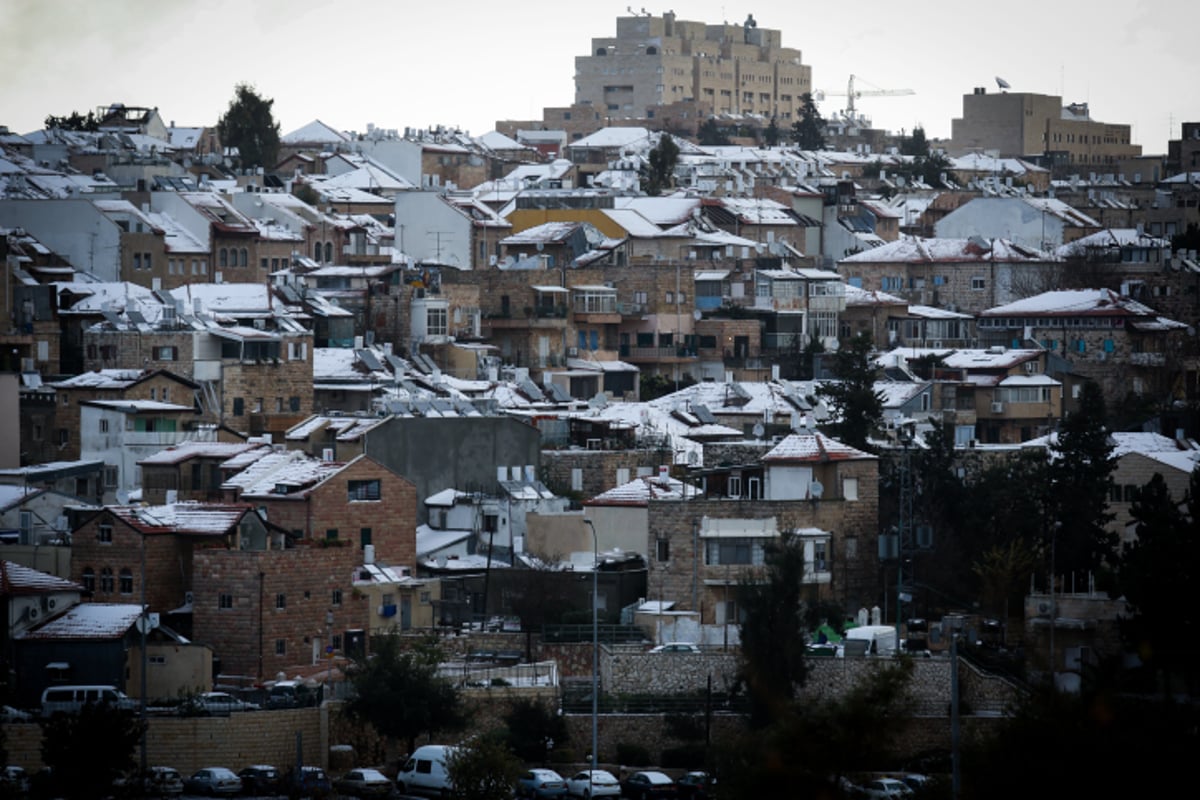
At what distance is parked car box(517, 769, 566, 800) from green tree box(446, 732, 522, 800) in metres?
1.03

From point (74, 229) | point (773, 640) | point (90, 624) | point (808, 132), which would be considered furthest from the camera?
point (808, 132)

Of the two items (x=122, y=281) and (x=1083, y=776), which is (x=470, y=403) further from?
(x=1083, y=776)

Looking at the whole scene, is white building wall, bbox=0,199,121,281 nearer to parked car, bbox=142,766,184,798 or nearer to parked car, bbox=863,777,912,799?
parked car, bbox=142,766,184,798

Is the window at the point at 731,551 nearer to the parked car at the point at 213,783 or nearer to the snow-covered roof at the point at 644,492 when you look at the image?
the snow-covered roof at the point at 644,492

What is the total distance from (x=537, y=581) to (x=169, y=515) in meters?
6.57

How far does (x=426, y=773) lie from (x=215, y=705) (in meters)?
3.71

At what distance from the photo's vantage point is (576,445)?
6712cm

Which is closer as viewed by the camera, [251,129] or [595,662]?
[595,662]

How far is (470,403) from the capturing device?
6600cm

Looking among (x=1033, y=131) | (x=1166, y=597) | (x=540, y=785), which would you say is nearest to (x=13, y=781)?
(x=540, y=785)

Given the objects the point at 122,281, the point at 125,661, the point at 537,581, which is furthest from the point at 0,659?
the point at 122,281

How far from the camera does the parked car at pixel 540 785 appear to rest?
46.4m

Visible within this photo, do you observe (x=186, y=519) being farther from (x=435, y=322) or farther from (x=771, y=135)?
(x=771, y=135)

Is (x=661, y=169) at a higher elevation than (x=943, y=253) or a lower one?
higher
